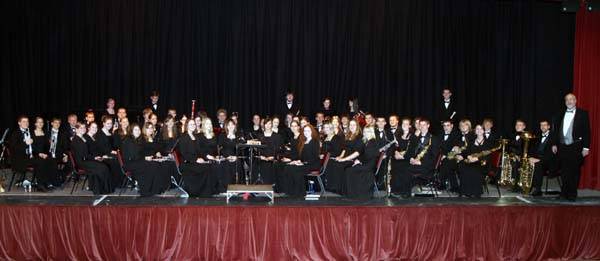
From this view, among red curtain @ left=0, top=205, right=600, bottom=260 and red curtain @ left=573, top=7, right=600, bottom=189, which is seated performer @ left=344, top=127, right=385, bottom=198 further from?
red curtain @ left=573, top=7, right=600, bottom=189

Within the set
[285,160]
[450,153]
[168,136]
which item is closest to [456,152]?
[450,153]

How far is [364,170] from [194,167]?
3.05m

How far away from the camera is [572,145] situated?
33.2ft

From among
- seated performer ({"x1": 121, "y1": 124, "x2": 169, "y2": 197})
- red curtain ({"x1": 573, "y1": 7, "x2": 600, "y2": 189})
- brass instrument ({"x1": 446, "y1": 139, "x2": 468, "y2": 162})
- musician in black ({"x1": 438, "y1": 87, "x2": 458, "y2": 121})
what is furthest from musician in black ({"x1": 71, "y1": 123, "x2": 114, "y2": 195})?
red curtain ({"x1": 573, "y1": 7, "x2": 600, "y2": 189})

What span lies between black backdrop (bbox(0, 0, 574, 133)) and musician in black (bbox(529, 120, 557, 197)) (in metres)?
4.84

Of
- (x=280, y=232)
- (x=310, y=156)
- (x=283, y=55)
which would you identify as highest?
(x=283, y=55)

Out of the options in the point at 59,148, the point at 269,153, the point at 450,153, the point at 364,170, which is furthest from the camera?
the point at 59,148

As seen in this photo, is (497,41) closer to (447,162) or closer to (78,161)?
(447,162)

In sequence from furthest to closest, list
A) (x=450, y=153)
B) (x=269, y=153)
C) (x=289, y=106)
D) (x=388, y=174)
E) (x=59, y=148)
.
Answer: (x=289, y=106), (x=59, y=148), (x=269, y=153), (x=450, y=153), (x=388, y=174)

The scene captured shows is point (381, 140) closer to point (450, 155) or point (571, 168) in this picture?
point (450, 155)

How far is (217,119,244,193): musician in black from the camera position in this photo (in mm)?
10594

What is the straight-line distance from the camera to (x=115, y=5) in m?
15.5

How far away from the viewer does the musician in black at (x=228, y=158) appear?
417 inches

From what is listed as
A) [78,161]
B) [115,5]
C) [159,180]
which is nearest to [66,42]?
[115,5]
